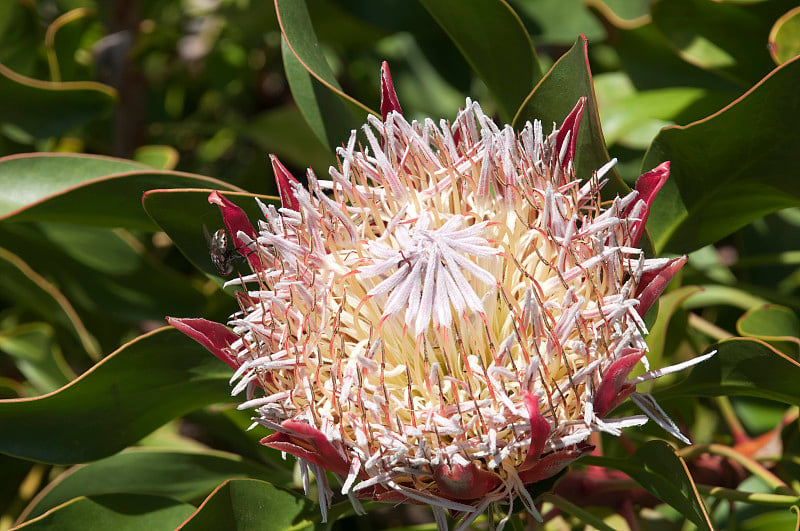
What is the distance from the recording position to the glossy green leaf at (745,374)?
0.98m

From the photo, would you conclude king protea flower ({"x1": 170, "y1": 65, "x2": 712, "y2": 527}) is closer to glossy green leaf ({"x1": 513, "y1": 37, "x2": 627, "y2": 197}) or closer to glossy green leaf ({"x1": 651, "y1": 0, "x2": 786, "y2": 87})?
glossy green leaf ({"x1": 513, "y1": 37, "x2": 627, "y2": 197})

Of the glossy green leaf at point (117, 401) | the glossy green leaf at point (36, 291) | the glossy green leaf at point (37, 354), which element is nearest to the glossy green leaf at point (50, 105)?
the glossy green leaf at point (36, 291)

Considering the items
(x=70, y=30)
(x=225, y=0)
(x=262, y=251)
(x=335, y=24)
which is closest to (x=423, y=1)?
(x=262, y=251)

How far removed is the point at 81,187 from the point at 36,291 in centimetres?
60

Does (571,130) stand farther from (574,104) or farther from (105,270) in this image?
(105,270)

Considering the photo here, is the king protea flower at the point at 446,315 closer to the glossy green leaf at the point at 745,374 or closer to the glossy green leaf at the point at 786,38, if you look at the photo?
the glossy green leaf at the point at 745,374

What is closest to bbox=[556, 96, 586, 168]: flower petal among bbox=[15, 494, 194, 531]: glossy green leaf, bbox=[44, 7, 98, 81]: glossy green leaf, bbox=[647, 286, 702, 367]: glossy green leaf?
bbox=[647, 286, 702, 367]: glossy green leaf

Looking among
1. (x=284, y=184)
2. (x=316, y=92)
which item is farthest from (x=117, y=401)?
(x=316, y=92)

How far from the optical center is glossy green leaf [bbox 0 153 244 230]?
1.12 metres

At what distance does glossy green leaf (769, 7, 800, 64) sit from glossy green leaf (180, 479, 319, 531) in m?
0.95

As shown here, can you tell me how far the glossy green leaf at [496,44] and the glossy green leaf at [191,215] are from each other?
36 cm

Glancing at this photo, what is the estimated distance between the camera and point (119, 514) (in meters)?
1.17

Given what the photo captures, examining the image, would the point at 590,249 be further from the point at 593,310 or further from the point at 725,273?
the point at 725,273

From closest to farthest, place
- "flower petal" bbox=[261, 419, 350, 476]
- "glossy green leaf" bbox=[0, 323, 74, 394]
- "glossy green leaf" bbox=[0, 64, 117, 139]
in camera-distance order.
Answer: "flower petal" bbox=[261, 419, 350, 476]
"glossy green leaf" bbox=[0, 64, 117, 139]
"glossy green leaf" bbox=[0, 323, 74, 394]
